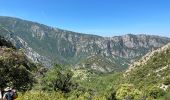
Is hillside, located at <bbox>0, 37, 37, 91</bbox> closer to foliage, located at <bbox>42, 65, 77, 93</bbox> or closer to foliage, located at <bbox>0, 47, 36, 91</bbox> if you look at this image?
foliage, located at <bbox>0, 47, 36, 91</bbox>

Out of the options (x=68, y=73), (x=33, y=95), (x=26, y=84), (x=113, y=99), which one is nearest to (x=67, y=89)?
(x=68, y=73)

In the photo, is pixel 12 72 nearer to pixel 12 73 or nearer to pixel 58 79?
pixel 12 73

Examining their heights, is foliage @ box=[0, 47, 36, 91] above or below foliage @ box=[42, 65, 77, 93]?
above

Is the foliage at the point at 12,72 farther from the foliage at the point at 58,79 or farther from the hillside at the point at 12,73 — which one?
the foliage at the point at 58,79

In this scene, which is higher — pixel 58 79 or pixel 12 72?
pixel 12 72

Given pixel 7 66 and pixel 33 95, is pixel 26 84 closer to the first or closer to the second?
pixel 7 66

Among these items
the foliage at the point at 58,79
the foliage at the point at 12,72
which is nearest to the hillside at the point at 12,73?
the foliage at the point at 12,72

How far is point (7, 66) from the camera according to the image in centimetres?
7362

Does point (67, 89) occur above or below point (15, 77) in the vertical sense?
below

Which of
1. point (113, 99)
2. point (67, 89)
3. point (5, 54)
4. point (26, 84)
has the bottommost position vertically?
point (113, 99)

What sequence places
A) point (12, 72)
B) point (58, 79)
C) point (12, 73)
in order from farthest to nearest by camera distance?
1. point (58, 79)
2. point (12, 73)
3. point (12, 72)

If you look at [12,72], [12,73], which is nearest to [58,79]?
[12,73]

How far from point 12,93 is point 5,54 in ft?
120

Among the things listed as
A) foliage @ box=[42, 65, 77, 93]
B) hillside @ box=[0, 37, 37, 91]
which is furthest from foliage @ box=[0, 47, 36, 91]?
foliage @ box=[42, 65, 77, 93]
